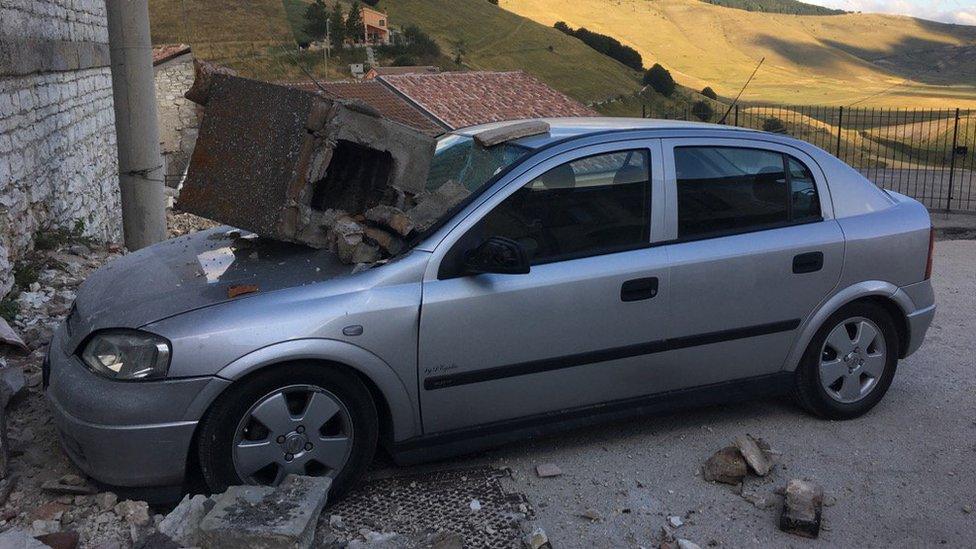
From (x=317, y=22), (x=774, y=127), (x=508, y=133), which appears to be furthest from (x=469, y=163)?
(x=317, y=22)

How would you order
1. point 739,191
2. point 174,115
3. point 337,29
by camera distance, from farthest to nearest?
1. point 337,29
2. point 174,115
3. point 739,191

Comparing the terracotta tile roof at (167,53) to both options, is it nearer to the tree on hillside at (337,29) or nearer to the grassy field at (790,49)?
the tree on hillside at (337,29)

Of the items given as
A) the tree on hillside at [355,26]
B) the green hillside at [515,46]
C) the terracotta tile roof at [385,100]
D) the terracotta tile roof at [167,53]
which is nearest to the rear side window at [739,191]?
the terracotta tile roof at [385,100]

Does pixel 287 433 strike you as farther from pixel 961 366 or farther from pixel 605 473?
pixel 961 366

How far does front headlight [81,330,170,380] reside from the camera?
361 centimetres

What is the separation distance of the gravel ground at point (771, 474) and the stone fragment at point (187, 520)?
4.56 feet

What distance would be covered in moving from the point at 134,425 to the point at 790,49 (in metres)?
161

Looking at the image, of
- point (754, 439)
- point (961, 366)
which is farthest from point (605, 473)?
point (961, 366)

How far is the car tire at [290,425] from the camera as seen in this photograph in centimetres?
368

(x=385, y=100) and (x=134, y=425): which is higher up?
(x=385, y=100)

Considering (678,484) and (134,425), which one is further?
(678,484)

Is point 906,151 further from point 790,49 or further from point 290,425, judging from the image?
point 790,49

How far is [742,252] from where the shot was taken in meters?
4.56

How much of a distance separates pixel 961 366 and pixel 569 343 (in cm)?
342
